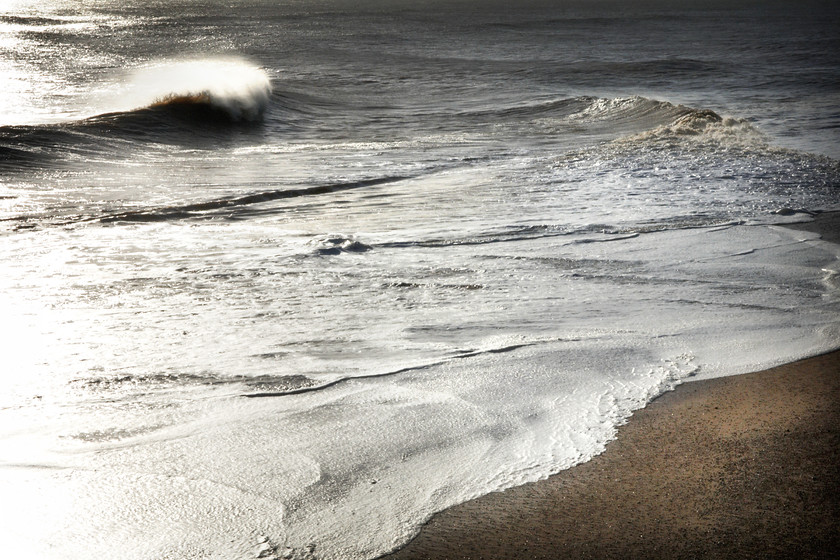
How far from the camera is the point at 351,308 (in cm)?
533

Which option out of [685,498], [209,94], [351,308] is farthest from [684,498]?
[209,94]

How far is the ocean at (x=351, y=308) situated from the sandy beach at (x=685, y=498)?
15 cm

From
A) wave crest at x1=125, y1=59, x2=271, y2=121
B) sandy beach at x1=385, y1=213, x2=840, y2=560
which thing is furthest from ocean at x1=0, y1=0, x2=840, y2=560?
wave crest at x1=125, y1=59, x2=271, y2=121

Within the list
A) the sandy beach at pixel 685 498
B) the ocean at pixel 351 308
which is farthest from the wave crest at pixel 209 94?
the sandy beach at pixel 685 498

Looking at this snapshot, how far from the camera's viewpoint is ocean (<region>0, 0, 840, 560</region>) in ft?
10.4

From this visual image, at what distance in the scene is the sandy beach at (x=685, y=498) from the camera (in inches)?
111

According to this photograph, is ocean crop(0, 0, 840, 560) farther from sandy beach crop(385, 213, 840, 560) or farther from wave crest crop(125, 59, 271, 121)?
wave crest crop(125, 59, 271, 121)

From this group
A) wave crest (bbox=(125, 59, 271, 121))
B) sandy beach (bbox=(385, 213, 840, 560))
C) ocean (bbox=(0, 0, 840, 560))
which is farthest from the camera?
wave crest (bbox=(125, 59, 271, 121))

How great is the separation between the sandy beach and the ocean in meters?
0.15

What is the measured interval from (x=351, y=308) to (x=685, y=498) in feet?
9.20

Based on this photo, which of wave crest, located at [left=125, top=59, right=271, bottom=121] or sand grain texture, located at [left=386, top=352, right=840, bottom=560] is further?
wave crest, located at [left=125, top=59, right=271, bottom=121]

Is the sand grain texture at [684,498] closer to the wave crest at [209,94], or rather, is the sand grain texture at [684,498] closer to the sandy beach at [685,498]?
the sandy beach at [685,498]

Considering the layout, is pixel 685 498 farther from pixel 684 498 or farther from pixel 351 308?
pixel 351 308

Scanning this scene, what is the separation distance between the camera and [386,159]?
12.0 meters
